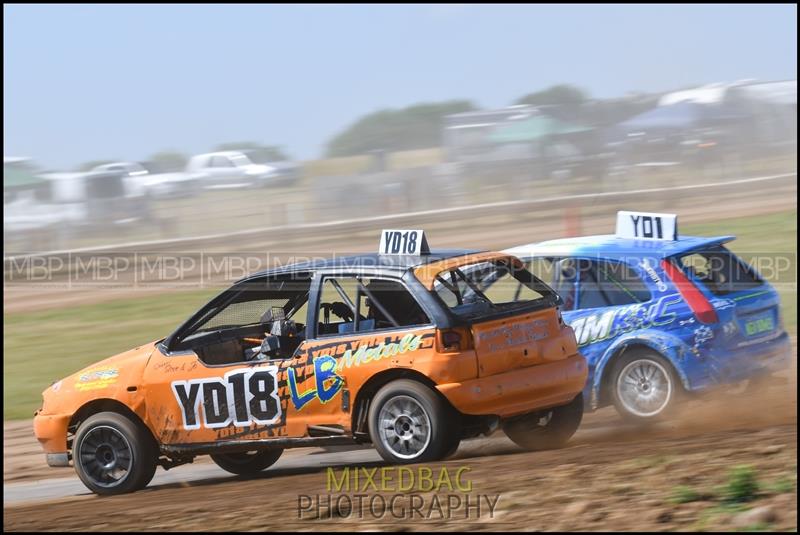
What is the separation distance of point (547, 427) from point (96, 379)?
11.0 feet

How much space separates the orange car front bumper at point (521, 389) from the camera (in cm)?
730

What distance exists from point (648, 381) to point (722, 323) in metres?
0.75

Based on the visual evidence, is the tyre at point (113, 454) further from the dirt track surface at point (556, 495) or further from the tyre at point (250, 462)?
the tyre at point (250, 462)

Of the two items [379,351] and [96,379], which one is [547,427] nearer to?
[379,351]

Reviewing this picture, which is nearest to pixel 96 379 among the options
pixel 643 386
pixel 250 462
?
pixel 250 462

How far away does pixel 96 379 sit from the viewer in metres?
8.27

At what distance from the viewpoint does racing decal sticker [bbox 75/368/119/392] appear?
821cm

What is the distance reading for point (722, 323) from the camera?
8.92 meters

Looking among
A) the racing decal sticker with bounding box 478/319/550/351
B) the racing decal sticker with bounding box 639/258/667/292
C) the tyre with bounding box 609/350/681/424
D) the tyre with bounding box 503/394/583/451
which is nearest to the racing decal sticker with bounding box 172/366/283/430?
the racing decal sticker with bounding box 478/319/550/351

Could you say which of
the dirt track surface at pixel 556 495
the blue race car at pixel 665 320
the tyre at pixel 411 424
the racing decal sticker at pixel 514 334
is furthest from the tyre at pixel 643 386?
the tyre at pixel 411 424

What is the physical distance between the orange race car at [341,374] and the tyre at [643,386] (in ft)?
3.39

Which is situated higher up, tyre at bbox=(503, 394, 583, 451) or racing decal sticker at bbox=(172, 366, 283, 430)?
racing decal sticker at bbox=(172, 366, 283, 430)

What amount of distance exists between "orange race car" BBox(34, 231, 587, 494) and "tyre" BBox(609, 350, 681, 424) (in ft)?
3.39

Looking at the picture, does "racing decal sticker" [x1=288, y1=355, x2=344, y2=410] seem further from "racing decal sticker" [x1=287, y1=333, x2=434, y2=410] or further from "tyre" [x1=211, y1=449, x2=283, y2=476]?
"tyre" [x1=211, y1=449, x2=283, y2=476]
